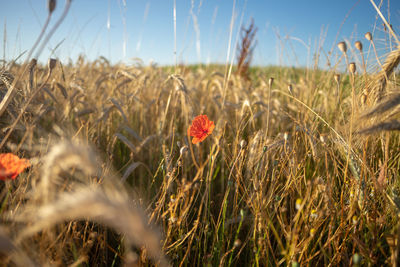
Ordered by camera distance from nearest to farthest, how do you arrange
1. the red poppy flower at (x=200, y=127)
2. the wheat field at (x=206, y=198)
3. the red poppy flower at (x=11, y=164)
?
the wheat field at (x=206, y=198)
the red poppy flower at (x=11, y=164)
the red poppy flower at (x=200, y=127)

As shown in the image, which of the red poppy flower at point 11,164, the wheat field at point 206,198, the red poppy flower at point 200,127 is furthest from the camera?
the red poppy flower at point 200,127

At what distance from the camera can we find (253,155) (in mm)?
910

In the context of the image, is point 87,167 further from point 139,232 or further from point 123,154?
point 123,154

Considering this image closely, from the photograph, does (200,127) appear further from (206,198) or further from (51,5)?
(51,5)


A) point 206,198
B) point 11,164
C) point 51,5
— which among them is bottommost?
point 206,198

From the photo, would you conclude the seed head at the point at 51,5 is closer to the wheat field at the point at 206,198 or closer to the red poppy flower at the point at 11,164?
the wheat field at the point at 206,198

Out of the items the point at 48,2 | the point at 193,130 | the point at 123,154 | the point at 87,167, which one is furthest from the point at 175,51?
the point at 87,167

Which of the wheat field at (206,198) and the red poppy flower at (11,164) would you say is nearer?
the wheat field at (206,198)

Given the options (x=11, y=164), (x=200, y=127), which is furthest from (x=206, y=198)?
(x=11, y=164)

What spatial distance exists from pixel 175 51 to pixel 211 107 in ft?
3.29

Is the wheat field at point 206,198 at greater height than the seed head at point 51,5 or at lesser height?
lesser

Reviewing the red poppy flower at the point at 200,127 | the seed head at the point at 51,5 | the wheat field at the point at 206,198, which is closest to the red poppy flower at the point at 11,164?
the wheat field at the point at 206,198

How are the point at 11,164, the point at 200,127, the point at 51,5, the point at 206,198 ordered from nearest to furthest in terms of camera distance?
the point at 51,5, the point at 11,164, the point at 206,198, the point at 200,127

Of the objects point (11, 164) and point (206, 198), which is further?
point (206, 198)
